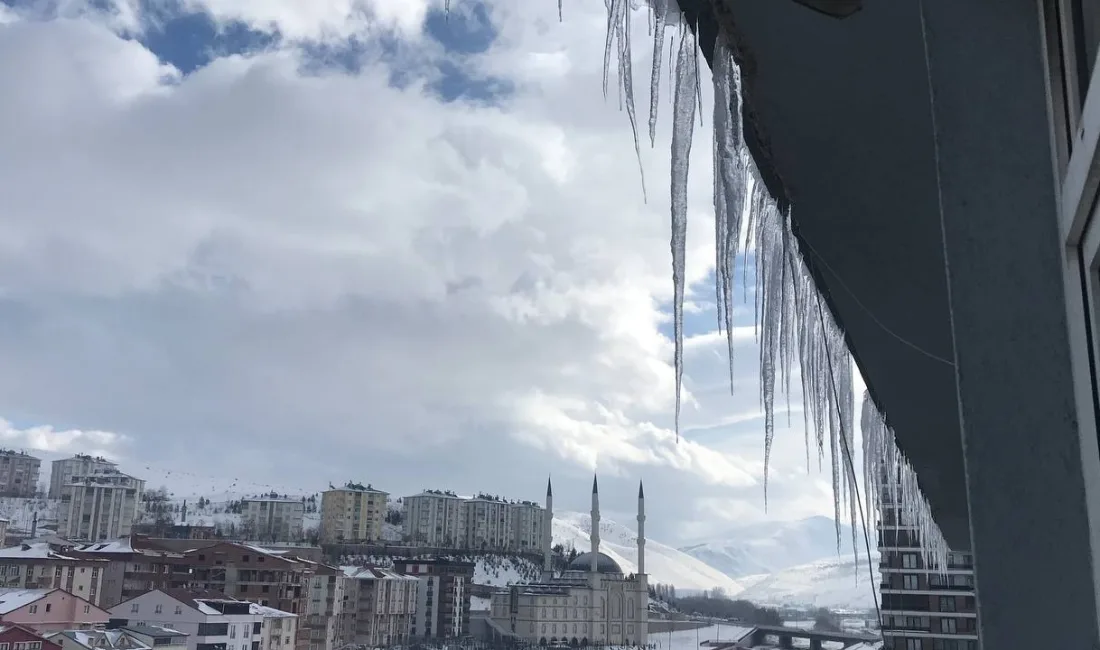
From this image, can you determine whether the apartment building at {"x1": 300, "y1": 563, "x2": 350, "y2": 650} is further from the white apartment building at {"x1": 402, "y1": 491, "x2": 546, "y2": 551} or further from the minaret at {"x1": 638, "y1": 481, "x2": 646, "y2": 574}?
the white apartment building at {"x1": 402, "y1": 491, "x2": 546, "y2": 551}

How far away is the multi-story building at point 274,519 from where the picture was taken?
7006 centimetres

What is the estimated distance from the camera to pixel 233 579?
3641 cm

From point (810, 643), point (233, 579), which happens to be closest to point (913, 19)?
point (233, 579)

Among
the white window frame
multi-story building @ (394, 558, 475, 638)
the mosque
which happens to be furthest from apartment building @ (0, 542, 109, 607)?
the white window frame

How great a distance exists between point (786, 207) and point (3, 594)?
106 ft

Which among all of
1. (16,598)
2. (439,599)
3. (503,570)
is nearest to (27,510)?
(503,570)

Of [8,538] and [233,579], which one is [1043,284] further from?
[8,538]

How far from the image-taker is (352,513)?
68562 millimetres

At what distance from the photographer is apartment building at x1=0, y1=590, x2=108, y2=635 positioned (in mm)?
26156

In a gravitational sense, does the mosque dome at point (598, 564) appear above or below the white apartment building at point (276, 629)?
above

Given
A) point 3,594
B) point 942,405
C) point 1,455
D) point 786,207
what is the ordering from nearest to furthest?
point 786,207
point 942,405
point 3,594
point 1,455

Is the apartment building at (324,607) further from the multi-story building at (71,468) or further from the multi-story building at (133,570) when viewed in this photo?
the multi-story building at (71,468)

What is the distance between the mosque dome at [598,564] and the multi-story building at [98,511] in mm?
31765

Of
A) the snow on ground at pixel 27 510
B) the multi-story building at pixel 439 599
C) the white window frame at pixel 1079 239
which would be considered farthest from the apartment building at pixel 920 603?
the snow on ground at pixel 27 510
